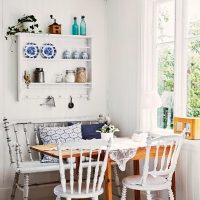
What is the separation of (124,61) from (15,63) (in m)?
1.33

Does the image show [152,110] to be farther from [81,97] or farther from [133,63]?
[81,97]

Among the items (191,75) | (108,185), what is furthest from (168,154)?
(191,75)

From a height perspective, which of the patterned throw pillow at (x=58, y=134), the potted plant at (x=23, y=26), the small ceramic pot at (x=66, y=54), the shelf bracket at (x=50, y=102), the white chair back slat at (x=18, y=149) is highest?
the potted plant at (x=23, y=26)

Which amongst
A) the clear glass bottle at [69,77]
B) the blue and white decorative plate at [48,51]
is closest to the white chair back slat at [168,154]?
the clear glass bottle at [69,77]

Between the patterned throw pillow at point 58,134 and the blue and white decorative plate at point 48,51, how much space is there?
890 mm

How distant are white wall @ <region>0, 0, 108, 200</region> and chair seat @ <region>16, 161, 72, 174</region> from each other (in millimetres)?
429

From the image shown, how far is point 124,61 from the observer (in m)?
5.57

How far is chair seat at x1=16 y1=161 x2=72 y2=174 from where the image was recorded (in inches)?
189

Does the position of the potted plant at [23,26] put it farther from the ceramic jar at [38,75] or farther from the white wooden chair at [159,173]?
the white wooden chair at [159,173]

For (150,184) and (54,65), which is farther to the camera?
(54,65)

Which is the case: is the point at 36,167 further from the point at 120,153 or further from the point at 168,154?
the point at 168,154

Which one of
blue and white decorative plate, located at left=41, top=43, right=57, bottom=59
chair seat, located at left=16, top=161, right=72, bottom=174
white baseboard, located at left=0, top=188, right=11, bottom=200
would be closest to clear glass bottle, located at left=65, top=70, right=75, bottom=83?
blue and white decorative plate, located at left=41, top=43, right=57, bottom=59

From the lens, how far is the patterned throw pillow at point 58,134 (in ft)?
17.1

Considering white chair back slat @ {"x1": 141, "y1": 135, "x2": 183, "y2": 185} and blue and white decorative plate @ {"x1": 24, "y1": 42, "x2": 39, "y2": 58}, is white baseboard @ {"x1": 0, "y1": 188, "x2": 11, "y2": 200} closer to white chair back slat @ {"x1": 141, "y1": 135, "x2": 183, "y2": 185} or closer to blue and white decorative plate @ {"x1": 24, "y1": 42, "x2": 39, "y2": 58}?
blue and white decorative plate @ {"x1": 24, "y1": 42, "x2": 39, "y2": 58}
